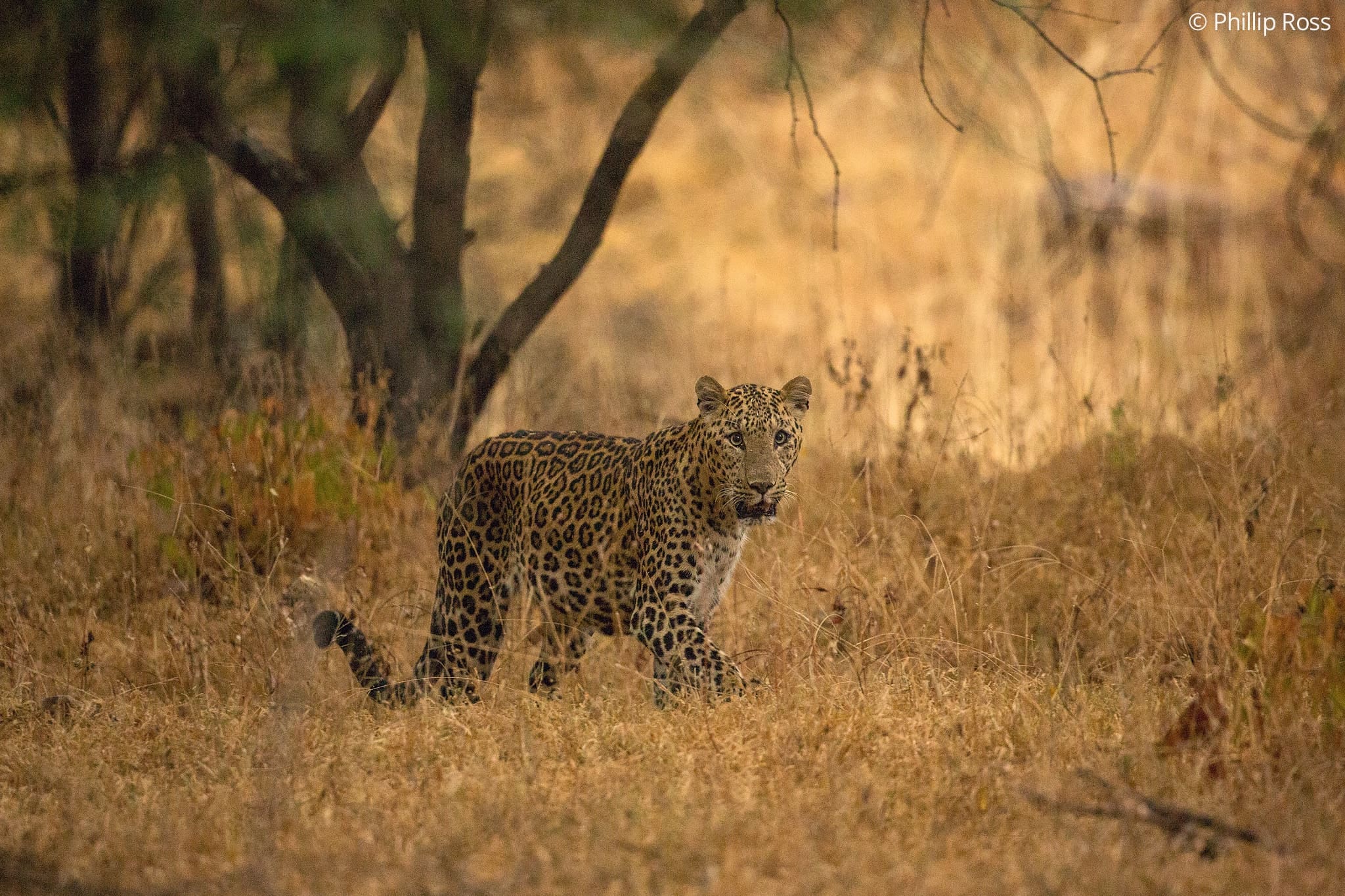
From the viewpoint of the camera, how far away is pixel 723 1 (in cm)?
665

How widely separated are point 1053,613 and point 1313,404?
1.91 metres

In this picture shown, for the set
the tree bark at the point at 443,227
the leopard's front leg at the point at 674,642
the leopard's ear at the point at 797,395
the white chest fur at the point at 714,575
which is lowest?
the leopard's front leg at the point at 674,642

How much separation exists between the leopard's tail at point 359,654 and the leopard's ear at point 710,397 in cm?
125

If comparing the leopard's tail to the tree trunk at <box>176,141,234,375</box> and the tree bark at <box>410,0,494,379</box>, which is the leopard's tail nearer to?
the tree bark at <box>410,0,494,379</box>

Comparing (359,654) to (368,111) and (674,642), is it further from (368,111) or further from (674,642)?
(368,111)

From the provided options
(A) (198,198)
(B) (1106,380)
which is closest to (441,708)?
(A) (198,198)

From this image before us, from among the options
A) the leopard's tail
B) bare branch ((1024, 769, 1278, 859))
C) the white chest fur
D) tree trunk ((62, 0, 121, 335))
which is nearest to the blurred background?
tree trunk ((62, 0, 121, 335))

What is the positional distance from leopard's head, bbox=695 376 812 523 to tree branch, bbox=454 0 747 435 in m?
2.03

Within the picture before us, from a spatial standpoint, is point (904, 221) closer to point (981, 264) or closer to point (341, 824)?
point (981, 264)

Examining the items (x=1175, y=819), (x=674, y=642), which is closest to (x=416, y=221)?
(x=674, y=642)

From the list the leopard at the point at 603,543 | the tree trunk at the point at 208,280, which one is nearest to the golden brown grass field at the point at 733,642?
the leopard at the point at 603,543

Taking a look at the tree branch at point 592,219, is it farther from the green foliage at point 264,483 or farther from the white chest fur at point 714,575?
the white chest fur at point 714,575

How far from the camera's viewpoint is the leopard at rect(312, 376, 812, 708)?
194 inches

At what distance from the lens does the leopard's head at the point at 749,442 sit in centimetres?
488
